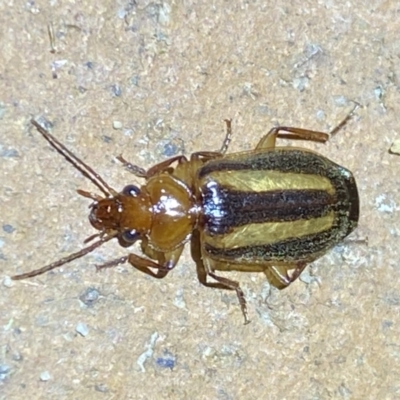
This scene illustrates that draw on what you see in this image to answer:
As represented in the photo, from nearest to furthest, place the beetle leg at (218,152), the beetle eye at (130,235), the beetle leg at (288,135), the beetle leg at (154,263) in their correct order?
the beetle eye at (130,235), the beetle leg at (154,263), the beetle leg at (218,152), the beetle leg at (288,135)

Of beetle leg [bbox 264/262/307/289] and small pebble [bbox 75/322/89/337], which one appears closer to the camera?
small pebble [bbox 75/322/89/337]

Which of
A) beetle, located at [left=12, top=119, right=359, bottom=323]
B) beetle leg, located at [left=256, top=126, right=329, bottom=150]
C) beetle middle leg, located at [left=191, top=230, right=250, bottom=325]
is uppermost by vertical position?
beetle leg, located at [left=256, top=126, right=329, bottom=150]

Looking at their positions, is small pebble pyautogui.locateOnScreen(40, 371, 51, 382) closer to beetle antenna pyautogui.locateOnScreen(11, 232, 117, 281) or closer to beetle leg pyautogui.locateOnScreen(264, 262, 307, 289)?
beetle antenna pyautogui.locateOnScreen(11, 232, 117, 281)

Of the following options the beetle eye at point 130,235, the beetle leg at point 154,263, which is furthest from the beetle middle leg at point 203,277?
the beetle eye at point 130,235

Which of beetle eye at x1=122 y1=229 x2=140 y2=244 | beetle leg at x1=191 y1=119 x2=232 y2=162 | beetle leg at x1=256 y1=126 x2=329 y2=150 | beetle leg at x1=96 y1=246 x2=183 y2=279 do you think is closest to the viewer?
beetle eye at x1=122 y1=229 x2=140 y2=244

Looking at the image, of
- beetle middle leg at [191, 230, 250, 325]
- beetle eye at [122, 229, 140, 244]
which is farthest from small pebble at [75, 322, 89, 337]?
beetle middle leg at [191, 230, 250, 325]

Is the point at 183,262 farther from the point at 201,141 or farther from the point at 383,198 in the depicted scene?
the point at 383,198

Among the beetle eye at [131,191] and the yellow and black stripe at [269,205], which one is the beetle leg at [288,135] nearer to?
the yellow and black stripe at [269,205]
